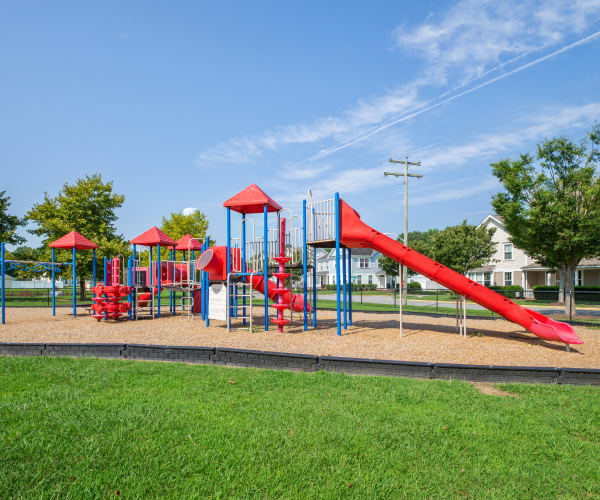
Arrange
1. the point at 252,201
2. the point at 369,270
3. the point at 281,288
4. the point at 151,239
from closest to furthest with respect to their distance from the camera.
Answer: the point at 281,288, the point at 252,201, the point at 151,239, the point at 369,270

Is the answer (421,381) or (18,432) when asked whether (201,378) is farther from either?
(421,381)

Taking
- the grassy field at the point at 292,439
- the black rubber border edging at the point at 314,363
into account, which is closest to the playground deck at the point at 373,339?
the black rubber border edging at the point at 314,363

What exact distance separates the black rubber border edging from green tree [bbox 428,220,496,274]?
31.2m

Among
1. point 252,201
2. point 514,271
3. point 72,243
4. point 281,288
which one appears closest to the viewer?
point 281,288

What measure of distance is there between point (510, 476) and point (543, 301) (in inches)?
1302

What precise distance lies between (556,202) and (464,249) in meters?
17.5

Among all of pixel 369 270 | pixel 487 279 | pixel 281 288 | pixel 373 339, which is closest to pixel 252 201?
pixel 281 288

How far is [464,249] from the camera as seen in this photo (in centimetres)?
3603

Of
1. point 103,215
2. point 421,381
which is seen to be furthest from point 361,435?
point 103,215

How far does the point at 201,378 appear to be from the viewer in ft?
20.0

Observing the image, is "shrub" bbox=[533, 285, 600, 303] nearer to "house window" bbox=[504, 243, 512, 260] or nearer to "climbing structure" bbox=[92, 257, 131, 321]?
"house window" bbox=[504, 243, 512, 260]

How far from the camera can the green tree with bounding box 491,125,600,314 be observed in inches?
730

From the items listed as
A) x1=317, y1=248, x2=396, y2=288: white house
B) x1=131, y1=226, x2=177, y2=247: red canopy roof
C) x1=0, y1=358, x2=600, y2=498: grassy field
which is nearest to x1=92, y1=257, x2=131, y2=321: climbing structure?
x1=131, y1=226, x2=177, y2=247: red canopy roof

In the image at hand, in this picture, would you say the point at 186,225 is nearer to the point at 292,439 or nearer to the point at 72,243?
the point at 72,243
